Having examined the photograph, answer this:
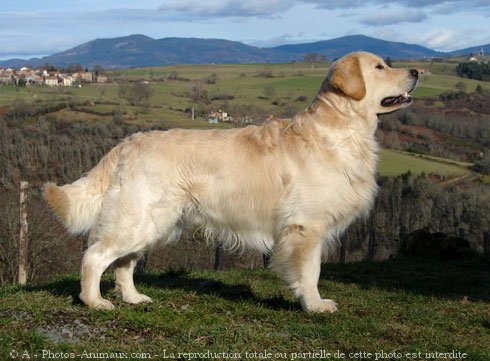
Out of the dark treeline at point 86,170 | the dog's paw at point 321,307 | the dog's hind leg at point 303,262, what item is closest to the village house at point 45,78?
the dark treeline at point 86,170

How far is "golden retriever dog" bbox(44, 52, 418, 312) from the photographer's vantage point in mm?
6930

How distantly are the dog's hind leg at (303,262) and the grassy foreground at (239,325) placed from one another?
237 millimetres

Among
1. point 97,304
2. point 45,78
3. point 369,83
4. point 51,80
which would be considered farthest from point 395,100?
point 45,78

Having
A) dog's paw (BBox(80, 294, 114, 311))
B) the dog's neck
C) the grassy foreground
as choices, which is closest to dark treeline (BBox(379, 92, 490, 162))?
the grassy foreground

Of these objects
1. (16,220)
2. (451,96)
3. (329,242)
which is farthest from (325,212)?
(451,96)

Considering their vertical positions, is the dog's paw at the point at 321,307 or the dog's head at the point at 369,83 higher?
the dog's head at the point at 369,83

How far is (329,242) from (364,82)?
1984mm

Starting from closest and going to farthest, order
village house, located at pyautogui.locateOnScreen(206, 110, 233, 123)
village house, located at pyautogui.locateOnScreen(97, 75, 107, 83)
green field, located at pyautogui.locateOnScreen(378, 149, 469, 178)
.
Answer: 1. village house, located at pyautogui.locateOnScreen(206, 110, 233, 123)
2. green field, located at pyautogui.locateOnScreen(378, 149, 469, 178)
3. village house, located at pyautogui.locateOnScreen(97, 75, 107, 83)

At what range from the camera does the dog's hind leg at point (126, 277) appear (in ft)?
24.3

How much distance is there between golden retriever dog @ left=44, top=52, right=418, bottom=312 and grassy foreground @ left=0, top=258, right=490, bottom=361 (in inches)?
18.9

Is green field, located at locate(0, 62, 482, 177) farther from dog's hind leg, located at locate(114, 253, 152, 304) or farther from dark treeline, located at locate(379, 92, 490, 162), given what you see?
dog's hind leg, located at locate(114, 253, 152, 304)

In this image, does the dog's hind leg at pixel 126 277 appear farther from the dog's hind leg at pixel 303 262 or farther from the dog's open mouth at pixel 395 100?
the dog's open mouth at pixel 395 100

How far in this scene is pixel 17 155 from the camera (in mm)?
57469

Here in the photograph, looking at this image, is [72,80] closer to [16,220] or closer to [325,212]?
[16,220]
